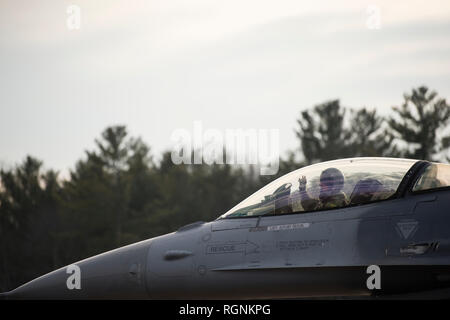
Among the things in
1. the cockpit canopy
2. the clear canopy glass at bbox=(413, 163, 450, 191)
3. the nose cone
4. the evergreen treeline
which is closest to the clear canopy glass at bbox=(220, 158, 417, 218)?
the cockpit canopy

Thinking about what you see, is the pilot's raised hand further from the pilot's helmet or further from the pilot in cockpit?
the pilot's helmet

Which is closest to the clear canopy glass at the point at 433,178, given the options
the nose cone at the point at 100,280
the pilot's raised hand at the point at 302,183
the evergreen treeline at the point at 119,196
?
the pilot's raised hand at the point at 302,183

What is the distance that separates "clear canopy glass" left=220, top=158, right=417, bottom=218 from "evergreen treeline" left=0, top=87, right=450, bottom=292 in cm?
4898

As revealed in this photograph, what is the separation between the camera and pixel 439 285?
7.82 meters

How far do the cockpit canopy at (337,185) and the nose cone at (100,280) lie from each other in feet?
4.57

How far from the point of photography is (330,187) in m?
8.81

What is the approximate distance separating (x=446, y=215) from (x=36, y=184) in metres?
67.6

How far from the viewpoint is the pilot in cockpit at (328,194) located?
8633 millimetres

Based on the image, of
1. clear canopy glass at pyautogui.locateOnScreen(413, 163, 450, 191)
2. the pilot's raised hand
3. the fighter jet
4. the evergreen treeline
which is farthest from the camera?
the evergreen treeline

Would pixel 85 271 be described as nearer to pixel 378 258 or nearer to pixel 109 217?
pixel 378 258

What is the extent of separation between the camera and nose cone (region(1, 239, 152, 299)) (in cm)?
920

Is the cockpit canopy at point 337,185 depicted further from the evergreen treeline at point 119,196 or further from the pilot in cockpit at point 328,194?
the evergreen treeline at point 119,196

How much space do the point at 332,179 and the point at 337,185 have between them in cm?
14
